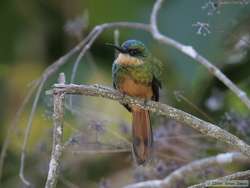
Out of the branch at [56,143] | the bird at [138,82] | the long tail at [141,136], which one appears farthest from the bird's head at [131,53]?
the branch at [56,143]

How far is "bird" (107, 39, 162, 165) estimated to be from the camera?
3154mm

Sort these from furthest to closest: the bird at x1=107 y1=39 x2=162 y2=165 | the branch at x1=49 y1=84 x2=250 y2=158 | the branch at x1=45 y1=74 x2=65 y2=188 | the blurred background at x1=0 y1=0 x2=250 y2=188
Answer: the blurred background at x1=0 y1=0 x2=250 y2=188, the bird at x1=107 y1=39 x2=162 y2=165, the branch at x1=49 y1=84 x2=250 y2=158, the branch at x1=45 y1=74 x2=65 y2=188

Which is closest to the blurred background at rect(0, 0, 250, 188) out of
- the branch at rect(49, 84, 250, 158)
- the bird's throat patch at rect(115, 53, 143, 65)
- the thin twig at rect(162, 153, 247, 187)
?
the thin twig at rect(162, 153, 247, 187)

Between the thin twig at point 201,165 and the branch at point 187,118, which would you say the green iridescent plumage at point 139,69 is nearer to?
the thin twig at point 201,165

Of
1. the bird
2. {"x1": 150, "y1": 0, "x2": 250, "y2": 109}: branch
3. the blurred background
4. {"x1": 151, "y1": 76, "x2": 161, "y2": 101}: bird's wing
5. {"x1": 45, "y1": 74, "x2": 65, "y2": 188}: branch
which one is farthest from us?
the blurred background

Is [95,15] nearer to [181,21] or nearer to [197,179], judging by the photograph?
[181,21]

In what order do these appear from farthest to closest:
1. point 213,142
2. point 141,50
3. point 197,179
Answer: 1. point 213,142
2. point 197,179
3. point 141,50

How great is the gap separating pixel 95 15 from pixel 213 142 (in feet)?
4.67

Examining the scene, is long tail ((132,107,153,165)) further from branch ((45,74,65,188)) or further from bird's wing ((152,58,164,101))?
branch ((45,74,65,188))

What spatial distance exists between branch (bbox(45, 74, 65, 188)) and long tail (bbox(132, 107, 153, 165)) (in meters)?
0.74

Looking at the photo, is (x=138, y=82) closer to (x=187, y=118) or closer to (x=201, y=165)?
(x=201, y=165)

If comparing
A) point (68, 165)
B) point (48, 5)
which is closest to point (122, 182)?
point (68, 165)

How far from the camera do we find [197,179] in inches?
139

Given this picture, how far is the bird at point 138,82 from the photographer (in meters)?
3.15
